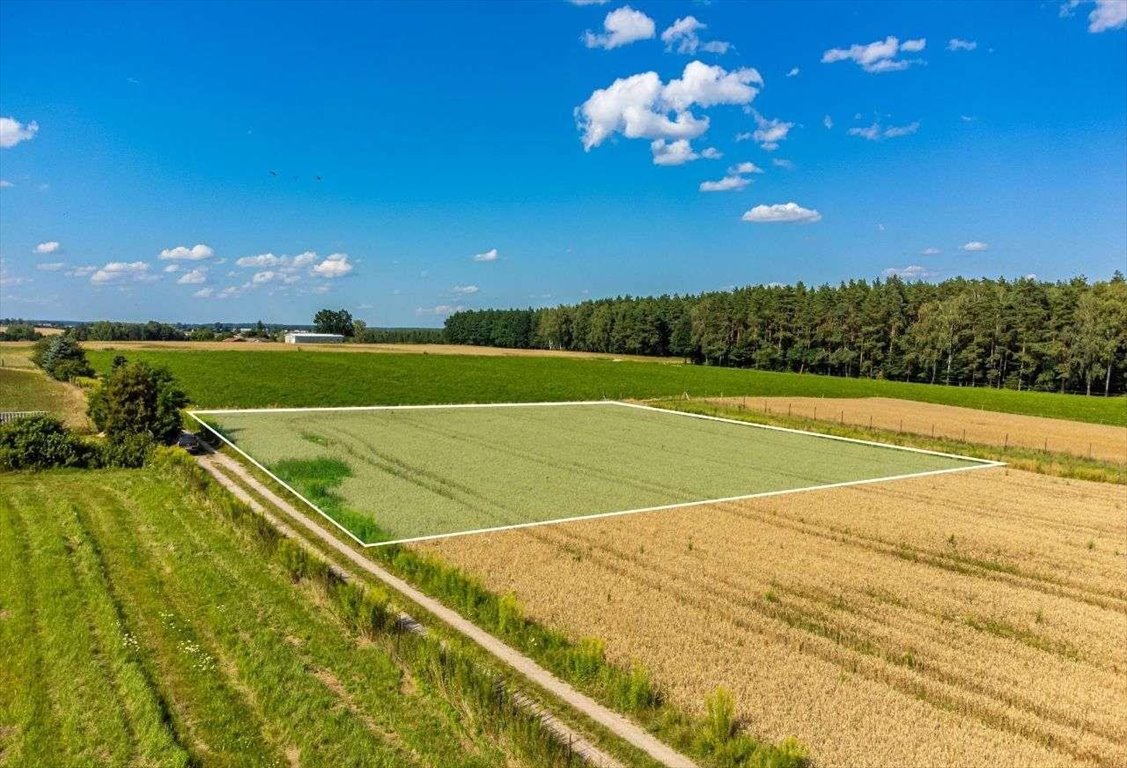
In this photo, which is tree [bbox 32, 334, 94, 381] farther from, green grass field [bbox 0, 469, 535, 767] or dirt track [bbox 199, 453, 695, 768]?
dirt track [bbox 199, 453, 695, 768]

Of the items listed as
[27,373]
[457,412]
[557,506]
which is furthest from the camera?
[27,373]

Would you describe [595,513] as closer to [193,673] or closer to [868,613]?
[868,613]

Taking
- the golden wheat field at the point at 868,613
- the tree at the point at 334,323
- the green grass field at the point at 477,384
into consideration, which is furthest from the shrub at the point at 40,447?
the tree at the point at 334,323

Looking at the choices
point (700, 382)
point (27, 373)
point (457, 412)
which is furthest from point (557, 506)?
point (27, 373)

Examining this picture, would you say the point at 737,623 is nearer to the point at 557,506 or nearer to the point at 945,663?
the point at 945,663

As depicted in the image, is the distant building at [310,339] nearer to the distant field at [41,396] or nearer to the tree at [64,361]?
the tree at [64,361]

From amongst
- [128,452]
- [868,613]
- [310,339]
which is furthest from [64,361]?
[310,339]
